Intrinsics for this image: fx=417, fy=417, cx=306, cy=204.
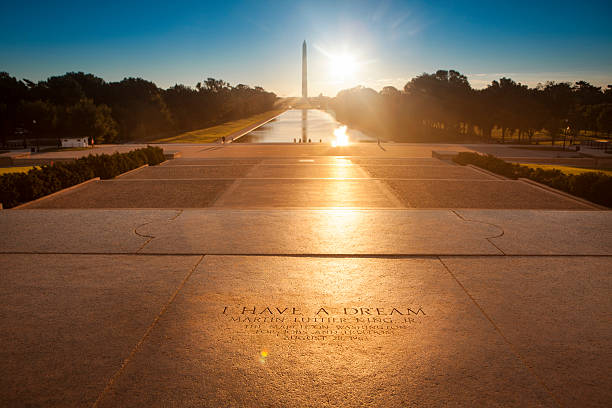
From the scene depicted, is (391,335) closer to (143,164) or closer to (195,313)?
(195,313)

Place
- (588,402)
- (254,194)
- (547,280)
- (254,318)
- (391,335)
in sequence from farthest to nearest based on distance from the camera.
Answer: (254,194) < (547,280) < (254,318) < (391,335) < (588,402)

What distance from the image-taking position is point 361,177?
21.3m

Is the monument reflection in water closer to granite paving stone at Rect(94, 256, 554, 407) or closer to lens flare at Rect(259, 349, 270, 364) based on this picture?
granite paving stone at Rect(94, 256, 554, 407)

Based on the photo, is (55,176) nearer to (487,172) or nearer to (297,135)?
(487,172)

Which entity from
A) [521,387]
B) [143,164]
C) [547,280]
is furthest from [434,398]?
[143,164]

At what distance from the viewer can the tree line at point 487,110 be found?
69.9 m

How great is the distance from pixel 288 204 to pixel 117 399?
35.1 ft

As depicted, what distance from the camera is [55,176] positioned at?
16.4 metres

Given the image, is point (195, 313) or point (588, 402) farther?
point (195, 313)

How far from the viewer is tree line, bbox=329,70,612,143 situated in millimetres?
69938

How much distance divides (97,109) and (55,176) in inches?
1846

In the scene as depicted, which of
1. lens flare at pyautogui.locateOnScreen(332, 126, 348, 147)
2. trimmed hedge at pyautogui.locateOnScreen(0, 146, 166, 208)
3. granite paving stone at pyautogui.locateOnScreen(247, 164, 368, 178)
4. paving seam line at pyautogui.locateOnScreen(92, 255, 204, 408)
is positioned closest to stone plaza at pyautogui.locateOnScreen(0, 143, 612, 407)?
paving seam line at pyautogui.locateOnScreen(92, 255, 204, 408)

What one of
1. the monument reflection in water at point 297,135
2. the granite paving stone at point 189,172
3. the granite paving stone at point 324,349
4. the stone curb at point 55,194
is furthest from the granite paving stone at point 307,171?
the monument reflection in water at point 297,135

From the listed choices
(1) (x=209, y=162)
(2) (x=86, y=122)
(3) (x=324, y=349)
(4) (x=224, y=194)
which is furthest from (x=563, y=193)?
(2) (x=86, y=122)
